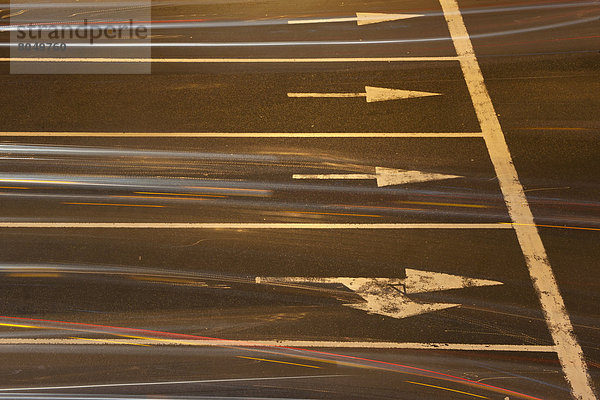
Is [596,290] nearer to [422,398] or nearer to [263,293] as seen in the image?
[422,398]

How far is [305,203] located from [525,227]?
3.10 m

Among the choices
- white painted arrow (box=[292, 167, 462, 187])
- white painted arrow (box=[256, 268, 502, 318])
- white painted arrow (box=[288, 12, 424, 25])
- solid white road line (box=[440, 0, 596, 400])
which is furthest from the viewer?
white painted arrow (box=[288, 12, 424, 25])

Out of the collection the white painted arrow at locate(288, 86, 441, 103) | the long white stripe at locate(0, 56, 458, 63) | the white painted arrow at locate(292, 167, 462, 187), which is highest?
the long white stripe at locate(0, 56, 458, 63)

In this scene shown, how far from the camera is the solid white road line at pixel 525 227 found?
9320 mm

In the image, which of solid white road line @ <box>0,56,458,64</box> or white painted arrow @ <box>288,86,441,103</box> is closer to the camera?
white painted arrow @ <box>288,86,441,103</box>

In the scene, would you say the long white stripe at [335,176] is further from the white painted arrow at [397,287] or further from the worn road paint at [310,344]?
the worn road paint at [310,344]

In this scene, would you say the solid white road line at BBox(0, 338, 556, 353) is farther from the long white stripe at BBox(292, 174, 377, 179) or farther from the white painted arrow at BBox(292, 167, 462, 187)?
the long white stripe at BBox(292, 174, 377, 179)

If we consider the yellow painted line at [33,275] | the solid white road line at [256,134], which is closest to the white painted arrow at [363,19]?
the solid white road line at [256,134]

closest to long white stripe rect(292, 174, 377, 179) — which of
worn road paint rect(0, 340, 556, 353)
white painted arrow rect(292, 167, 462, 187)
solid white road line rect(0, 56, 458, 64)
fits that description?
white painted arrow rect(292, 167, 462, 187)

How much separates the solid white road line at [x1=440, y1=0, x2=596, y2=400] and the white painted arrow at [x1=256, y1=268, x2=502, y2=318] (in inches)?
26.2

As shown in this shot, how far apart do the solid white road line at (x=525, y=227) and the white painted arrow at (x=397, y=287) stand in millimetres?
666

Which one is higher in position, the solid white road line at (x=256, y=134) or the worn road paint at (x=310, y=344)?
the solid white road line at (x=256, y=134)

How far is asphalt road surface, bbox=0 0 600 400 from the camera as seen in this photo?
9.38 m

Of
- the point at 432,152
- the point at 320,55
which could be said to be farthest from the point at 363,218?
the point at 320,55
